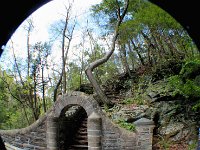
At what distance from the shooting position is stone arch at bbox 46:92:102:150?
33.8ft

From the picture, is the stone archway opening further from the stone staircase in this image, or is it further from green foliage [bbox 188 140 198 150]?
green foliage [bbox 188 140 198 150]

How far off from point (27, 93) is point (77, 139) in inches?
287

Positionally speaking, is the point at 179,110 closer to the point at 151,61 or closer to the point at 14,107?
the point at 151,61

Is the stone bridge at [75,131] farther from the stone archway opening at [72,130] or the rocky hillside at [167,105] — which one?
the rocky hillside at [167,105]

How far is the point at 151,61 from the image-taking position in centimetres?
1870

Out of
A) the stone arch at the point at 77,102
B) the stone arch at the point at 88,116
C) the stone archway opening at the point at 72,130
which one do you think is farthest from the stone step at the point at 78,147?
the stone arch at the point at 77,102

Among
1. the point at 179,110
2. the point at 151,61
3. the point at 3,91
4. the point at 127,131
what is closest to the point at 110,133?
the point at 127,131

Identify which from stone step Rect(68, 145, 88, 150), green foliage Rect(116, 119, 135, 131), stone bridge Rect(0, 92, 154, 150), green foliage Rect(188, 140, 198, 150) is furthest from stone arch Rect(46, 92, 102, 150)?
green foliage Rect(188, 140, 198, 150)

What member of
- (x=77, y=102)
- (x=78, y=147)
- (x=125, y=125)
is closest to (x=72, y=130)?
(x=78, y=147)

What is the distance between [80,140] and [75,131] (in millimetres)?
677

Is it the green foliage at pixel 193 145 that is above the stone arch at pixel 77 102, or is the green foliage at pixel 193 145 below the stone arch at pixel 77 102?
below

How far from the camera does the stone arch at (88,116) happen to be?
1030 cm

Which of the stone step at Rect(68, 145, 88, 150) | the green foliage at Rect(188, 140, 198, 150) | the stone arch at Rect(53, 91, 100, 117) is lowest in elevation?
the stone step at Rect(68, 145, 88, 150)

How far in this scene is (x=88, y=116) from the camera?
10.4 m
